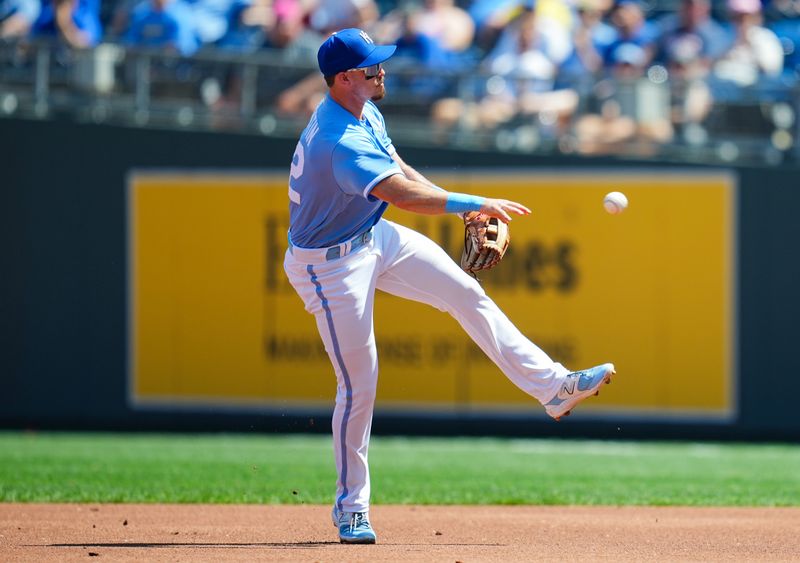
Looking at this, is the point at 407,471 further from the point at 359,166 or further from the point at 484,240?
the point at 359,166

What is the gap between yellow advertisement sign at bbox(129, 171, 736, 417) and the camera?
11797 mm

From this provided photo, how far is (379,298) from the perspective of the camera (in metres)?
12.4

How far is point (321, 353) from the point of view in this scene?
12.4 metres

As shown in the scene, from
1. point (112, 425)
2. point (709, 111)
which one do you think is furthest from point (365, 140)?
point (112, 425)

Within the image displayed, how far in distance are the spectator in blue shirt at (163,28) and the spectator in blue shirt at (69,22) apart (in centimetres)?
38

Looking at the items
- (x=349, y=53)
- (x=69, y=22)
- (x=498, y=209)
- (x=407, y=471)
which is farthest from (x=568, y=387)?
(x=69, y=22)

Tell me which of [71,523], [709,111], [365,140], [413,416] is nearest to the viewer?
[365,140]

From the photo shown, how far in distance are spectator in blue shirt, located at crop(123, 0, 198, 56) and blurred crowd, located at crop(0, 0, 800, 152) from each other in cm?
1

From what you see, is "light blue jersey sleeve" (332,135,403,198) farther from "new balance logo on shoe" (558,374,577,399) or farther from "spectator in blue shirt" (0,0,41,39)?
"spectator in blue shirt" (0,0,41,39)

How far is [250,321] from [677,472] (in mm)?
4619

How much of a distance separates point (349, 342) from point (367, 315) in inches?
5.8

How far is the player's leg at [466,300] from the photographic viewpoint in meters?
6.25

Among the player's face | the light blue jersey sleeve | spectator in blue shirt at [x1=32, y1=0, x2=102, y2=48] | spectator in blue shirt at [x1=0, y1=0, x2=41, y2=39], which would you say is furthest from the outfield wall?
the light blue jersey sleeve

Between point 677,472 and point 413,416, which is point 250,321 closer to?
point 413,416
